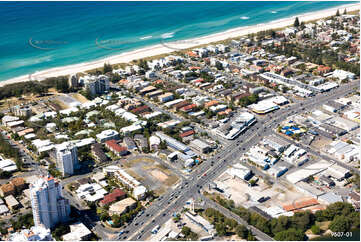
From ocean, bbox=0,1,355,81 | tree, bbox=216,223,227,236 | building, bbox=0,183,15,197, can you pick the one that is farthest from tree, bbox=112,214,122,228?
ocean, bbox=0,1,355,81

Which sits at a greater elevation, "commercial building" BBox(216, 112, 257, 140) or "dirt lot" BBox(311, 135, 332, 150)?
"commercial building" BBox(216, 112, 257, 140)

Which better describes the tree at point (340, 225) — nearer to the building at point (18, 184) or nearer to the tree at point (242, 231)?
the tree at point (242, 231)

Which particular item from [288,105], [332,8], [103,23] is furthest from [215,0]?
[288,105]

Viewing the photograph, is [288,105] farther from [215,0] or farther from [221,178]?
[215,0]

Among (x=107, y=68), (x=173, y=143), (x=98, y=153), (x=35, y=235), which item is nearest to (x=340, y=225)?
(x=173, y=143)

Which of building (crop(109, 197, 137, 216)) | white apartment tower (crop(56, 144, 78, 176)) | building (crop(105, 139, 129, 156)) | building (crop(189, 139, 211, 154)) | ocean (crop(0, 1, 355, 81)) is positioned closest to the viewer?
building (crop(109, 197, 137, 216))

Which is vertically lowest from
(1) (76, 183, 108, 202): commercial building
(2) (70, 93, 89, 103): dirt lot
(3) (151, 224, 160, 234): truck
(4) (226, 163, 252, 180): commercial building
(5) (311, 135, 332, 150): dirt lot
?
(3) (151, 224, 160, 234): truck

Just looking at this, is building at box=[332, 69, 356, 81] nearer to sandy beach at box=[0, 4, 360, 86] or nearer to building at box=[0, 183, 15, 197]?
sandy beach at box=[0, 4, 360, 86]

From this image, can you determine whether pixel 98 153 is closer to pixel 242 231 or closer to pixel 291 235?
pixel 242 231
